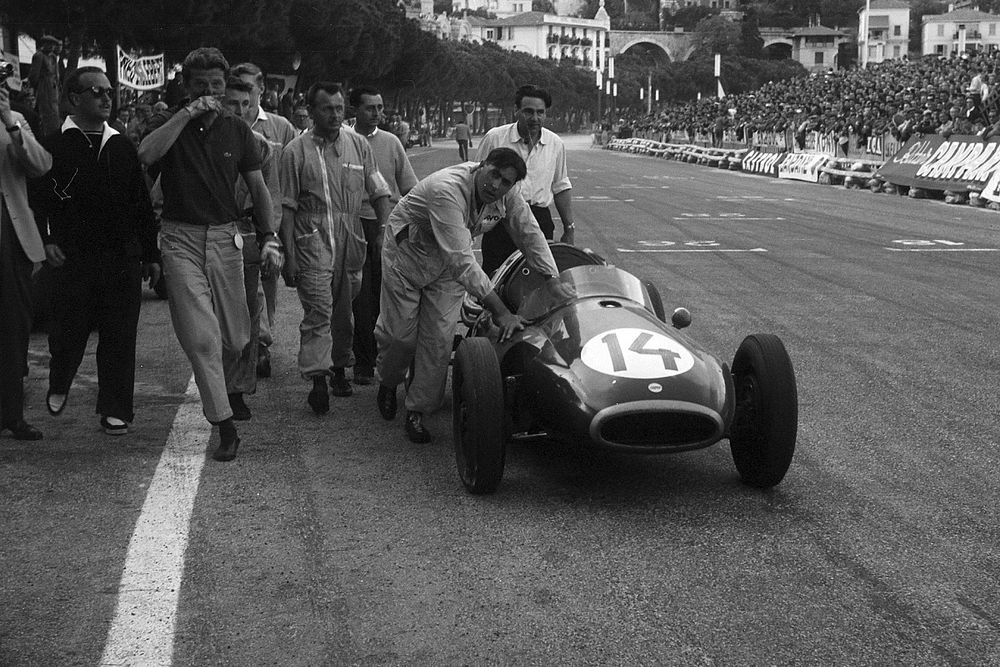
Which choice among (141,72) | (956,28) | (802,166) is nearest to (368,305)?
(141,72)

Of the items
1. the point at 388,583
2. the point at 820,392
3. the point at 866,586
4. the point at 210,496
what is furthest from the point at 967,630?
the point at 820,392

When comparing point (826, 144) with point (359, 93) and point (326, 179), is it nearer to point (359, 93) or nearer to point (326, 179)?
point (359, 93)

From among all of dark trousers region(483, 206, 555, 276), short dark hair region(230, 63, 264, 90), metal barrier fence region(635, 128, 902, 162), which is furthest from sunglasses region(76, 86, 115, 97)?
metal barrier fence region(635, 128, 902, 162)

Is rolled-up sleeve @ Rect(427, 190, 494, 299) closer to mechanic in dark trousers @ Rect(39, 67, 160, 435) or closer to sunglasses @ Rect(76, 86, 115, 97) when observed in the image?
mechanic in dark trousers @ Rect(39, 67, 160, 435)

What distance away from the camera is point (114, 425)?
7.28m

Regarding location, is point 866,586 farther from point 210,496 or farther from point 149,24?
point 149,24

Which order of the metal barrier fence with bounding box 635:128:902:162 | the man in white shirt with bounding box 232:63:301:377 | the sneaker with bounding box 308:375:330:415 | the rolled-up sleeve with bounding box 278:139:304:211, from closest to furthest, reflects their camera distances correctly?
the sneaker with bounding box 308:375:330:415
the rolled-up sleeve with bounding box 278:139:304:211
the man in white shirt with bounding box 232:63:301:377
the metal barrier fence with bounding box 635:128:902:162

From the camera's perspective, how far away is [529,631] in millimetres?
4430

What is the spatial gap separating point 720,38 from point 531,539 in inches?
7648

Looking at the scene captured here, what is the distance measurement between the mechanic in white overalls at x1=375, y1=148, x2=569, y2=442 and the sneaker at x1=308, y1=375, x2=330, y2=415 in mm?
320

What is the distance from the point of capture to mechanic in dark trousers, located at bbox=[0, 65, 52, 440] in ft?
22.5

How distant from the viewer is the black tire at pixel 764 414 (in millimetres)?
5891

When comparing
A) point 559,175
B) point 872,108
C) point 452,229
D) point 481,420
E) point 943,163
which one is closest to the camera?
point 481,420

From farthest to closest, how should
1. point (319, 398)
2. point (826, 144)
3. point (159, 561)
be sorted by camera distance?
1. point (826, 144)
2. point (319, 398)
3. point (159, 561)
